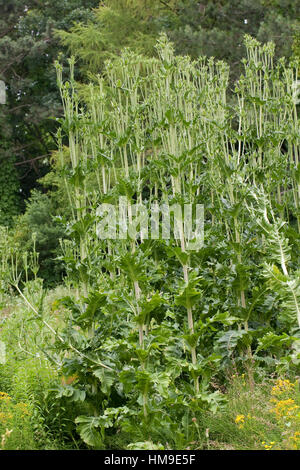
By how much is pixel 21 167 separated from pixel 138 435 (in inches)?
694

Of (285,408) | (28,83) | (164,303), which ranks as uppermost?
(28,83)

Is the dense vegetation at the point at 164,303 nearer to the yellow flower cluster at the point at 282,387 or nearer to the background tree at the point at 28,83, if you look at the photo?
the yellow flower cluster at the point at 282,387

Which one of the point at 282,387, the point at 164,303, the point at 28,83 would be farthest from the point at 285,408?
the point at 28,83

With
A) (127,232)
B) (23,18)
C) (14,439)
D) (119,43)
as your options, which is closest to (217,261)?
(127,232)

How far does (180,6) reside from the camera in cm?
1295

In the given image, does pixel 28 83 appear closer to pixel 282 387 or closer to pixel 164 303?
pixel 164 303

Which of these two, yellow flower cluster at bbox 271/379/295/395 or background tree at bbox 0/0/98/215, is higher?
background tree at bbox 0/0/98/215

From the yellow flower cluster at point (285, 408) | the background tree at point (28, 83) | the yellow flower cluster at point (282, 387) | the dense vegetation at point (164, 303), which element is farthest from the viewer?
the background tree at point (28, 83)

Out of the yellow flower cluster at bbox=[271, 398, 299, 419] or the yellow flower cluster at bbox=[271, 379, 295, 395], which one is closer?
the yellow flower cluster at bbox=[271, 398, 299, 419]

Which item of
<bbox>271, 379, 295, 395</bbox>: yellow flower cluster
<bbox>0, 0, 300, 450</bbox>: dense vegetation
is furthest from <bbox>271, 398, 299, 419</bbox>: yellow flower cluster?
<bbox>271, 379, 295, 395</bbox>: yellow flower cluster

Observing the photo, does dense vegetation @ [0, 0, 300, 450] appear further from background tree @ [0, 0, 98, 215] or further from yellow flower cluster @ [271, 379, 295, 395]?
background tree @ [0, 0, 98, 215]

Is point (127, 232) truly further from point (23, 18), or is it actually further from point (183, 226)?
point (23, 18)

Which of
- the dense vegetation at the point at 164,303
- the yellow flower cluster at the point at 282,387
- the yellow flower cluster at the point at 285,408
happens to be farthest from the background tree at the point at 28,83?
the yellow flower cluster at the point at 285,408

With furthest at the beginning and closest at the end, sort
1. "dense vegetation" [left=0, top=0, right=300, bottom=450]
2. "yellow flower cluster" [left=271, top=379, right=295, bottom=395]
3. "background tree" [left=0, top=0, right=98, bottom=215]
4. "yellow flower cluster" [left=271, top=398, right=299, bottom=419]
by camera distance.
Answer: "background tree" [left=0, top=0, right=98, bottom=215] → "yellow flower cluster" [left=271, top=379, right=295, bottom=395] → "dense vegetation" [left=0, top=0, right=300, bottom=450] → "yellow flower cluster" [left=271, top=398, right=299, bottom=419]
